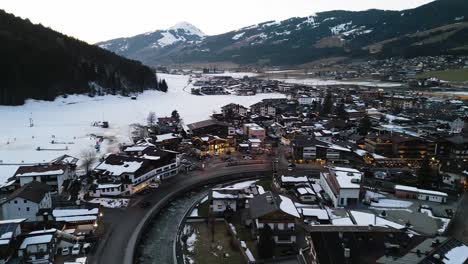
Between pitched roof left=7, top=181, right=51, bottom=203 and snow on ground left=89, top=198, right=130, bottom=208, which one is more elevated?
pitched roof left=7, top=181, right=51, bottom=203

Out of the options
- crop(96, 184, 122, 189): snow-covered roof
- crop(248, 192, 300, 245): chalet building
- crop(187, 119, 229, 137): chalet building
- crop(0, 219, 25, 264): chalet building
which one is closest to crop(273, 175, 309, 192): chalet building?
crop(248, 192, 300, 245): chalet building

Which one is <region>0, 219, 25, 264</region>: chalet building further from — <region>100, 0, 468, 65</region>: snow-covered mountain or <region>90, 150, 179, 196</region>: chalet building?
<region>100, 0, 468, 65</region>: snow-covered mountain

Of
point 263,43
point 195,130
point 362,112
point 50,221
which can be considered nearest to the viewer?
point 50,221

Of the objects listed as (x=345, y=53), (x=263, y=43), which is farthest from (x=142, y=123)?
(x=263, y=43)

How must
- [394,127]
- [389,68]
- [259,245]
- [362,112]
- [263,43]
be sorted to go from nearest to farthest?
[259,245], [394,127], [362,112], [389,68], [263,43]

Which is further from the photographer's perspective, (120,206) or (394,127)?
(394,127)

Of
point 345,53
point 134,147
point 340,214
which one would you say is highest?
point 345,53

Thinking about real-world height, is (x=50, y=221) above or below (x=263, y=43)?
below

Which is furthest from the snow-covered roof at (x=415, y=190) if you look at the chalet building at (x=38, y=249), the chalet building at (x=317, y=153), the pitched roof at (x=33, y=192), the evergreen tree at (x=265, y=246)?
the pitched roof at (x=33, y=192)

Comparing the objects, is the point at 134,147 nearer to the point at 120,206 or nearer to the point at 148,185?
the point at 148,185
